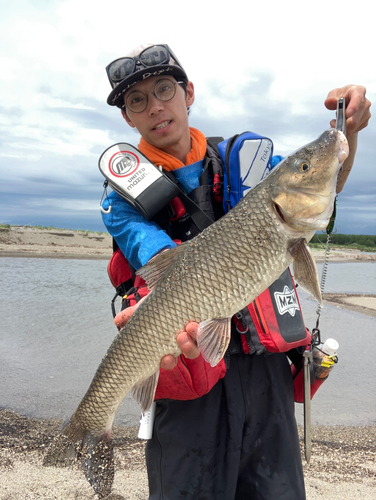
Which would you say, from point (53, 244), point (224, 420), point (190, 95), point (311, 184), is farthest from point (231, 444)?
point (53, 244)

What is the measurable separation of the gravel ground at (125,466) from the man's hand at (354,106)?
9.21ft

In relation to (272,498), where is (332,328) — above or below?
above

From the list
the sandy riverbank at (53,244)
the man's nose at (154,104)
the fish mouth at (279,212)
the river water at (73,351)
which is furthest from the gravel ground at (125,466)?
the sandy riverbank at (53,244)

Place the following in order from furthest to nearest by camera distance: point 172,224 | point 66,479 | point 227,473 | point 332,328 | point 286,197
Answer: point 332,328 → point 66,479 → point 172,224 → point 227,473 → point 286,197

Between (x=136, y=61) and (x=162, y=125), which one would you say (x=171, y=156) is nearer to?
(x=162, y=125)

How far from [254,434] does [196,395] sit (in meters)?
0.54

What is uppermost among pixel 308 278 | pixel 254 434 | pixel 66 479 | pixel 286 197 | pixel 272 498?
pixel 286 197

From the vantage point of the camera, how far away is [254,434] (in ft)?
7.51

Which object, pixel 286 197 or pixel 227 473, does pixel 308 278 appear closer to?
pixel 286 197

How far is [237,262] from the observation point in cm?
181

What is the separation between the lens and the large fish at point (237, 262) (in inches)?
71.4

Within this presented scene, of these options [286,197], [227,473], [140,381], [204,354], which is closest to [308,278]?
[286,197]

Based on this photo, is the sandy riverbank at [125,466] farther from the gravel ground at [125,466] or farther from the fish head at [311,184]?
the fish head at [311,184]

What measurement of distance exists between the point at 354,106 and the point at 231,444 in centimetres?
204
